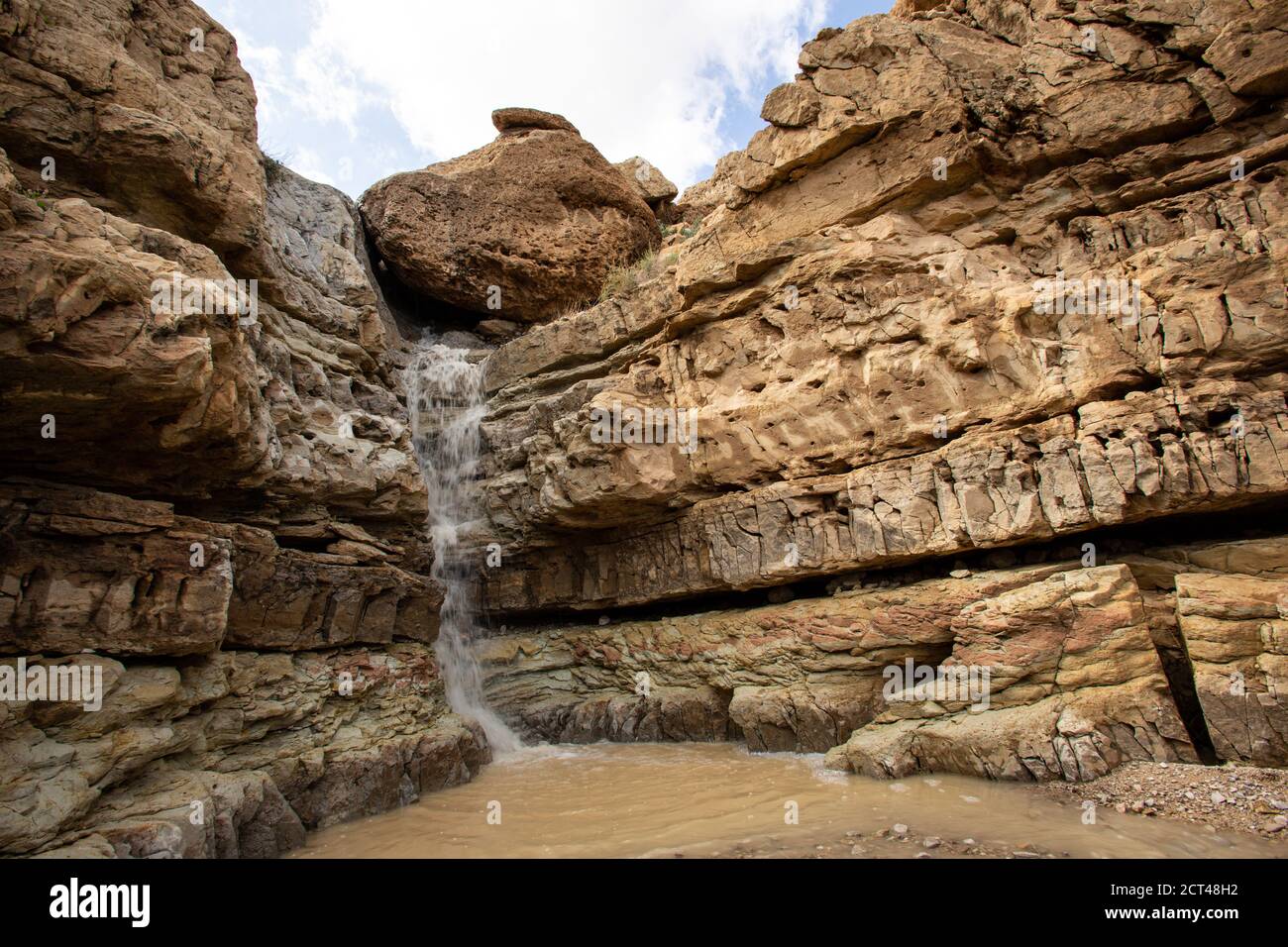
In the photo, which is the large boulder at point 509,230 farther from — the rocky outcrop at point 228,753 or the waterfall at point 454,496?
the rocky outcrop at point 228,753

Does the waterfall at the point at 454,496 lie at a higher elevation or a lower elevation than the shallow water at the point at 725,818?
higher

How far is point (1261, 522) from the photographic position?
24.3 ft

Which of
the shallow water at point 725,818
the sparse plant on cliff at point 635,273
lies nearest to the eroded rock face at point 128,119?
the sparse plant on cliff at point 635,273

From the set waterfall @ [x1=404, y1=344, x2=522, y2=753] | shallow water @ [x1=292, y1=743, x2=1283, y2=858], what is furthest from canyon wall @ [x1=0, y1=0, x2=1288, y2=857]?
shallow water @ [x1=292, y1=743, x2=1283, y2=858]

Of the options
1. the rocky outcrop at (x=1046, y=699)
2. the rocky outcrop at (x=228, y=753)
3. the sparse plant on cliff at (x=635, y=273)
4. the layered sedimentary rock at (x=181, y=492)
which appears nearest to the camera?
the rocky outcrop at (x=228, y=753)

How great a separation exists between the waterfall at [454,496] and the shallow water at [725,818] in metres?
2.69

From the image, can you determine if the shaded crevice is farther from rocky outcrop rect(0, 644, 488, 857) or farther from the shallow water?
the shallow water

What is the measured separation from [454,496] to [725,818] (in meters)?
8.80

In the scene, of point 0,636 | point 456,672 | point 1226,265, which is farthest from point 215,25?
point 1226,265

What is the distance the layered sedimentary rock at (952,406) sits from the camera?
696 centimetres

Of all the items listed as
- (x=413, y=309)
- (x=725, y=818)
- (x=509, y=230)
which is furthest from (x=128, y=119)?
(x=725, y=818)

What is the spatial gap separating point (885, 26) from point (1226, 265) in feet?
20.2

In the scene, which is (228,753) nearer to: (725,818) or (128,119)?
(725,818)
